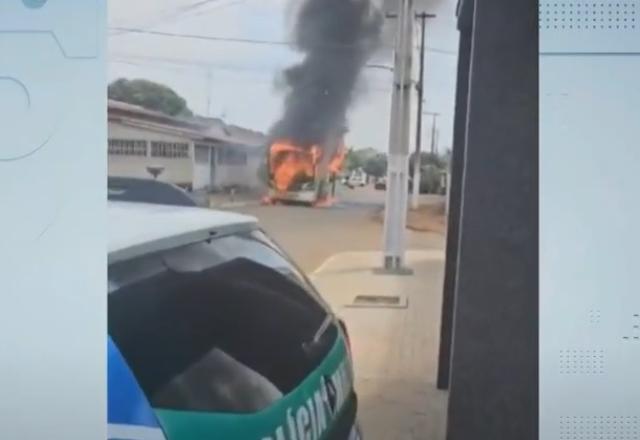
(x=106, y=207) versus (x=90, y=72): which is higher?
(x=90, y=72)

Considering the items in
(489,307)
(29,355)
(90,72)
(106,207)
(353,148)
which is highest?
(90,72)

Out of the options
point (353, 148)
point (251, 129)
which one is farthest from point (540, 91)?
point (251, 129)

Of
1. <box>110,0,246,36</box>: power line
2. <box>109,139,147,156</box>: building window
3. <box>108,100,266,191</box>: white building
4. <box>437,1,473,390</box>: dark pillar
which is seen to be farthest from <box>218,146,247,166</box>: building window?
<box>437,1,473,390</box>: dark pillar

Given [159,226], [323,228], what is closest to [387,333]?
[323,228]

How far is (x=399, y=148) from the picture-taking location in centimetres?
130

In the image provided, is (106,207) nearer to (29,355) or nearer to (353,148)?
(29,355)

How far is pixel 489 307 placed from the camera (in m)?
1.20

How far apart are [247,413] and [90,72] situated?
0.61 m

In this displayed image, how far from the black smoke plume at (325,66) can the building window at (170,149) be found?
155 millimetres

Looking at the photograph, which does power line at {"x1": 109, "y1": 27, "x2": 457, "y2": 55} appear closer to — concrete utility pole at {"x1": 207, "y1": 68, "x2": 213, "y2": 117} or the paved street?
concrete utility pole at {"x1": 207, "y1": 68, "x2": 213, "y2": 117}

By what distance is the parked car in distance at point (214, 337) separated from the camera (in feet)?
4.13

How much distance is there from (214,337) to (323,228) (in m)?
0.26

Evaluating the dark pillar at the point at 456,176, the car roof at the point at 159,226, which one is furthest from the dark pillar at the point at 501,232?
the car roof at the point at 159,226

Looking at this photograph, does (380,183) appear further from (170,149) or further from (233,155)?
(170,149)
